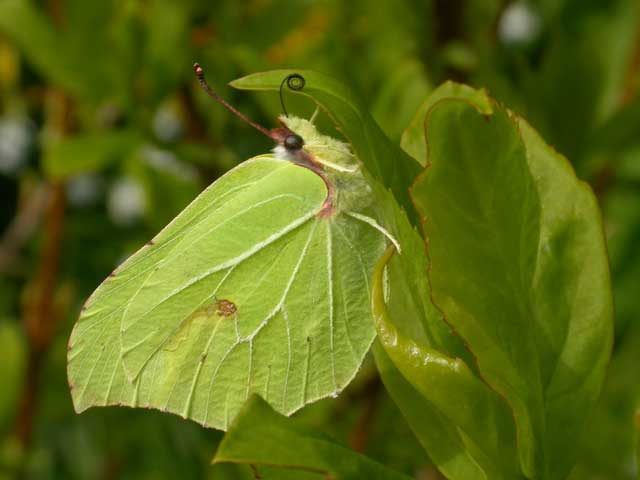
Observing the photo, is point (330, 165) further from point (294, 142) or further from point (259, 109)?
point (259, 109)

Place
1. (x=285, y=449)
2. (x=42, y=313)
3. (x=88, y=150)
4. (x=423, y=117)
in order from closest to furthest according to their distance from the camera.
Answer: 1. (x=285, y=449)
2. (x=423, y=117)
3. (x=88, y=150)
4. (x=42, y=313)

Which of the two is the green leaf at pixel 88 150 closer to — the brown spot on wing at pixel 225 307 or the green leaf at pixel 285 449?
the brown spot on wing at pixel 225 307

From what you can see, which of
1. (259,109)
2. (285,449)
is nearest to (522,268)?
(285,449)

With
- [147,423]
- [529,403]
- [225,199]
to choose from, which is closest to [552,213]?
[529,403]

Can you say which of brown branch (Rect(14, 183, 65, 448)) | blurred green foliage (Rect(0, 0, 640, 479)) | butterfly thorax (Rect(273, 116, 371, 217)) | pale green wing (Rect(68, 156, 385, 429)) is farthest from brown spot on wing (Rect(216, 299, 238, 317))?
brown branch (Rect(14, 183, 65, 448))

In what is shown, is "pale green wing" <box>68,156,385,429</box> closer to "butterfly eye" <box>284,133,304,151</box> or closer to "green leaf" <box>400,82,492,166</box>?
"butterfly eye" <box>284,133,304,151</box>

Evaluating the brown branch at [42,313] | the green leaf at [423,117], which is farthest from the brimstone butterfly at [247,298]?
the brown branch at [42,313]
